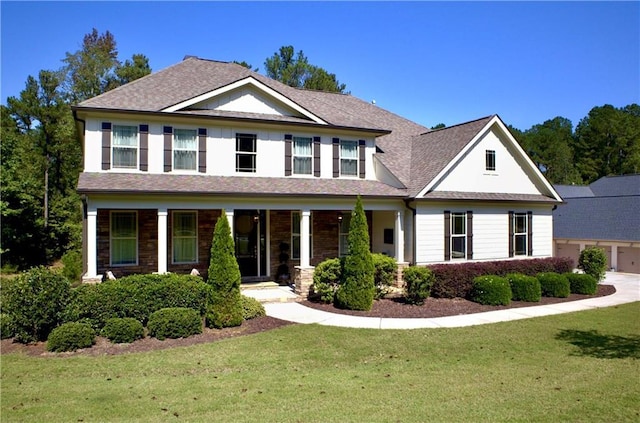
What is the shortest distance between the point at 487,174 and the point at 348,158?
591 centimetres

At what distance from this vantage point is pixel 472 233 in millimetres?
18422

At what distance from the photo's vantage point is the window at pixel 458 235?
18109 millimetres

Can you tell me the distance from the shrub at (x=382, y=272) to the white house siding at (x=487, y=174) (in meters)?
4.30

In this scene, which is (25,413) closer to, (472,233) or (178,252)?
(178,252)

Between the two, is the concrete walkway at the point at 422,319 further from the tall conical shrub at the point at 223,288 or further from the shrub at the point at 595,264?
the shrub at the point at 595,264

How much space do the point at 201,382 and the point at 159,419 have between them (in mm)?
1584

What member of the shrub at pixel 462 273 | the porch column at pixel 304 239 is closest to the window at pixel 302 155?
the porch column at pixel 304 239

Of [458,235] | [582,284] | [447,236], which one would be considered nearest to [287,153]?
[447,236]

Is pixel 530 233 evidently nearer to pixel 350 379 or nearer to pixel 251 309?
pixel 251 309

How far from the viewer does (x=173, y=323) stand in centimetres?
1075

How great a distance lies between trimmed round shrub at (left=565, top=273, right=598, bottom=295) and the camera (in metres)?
17.0

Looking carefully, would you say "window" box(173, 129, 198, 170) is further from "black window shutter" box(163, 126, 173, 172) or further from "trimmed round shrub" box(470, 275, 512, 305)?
"trimmed round shrub" box(470, 275, 512, 305)

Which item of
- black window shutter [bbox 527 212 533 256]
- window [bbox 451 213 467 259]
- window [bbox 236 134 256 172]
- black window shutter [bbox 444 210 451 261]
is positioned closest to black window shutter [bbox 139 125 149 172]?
window [bbox 236 134 256 172]

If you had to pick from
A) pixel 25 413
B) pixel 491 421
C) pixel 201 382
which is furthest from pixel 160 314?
pixel 491 421
